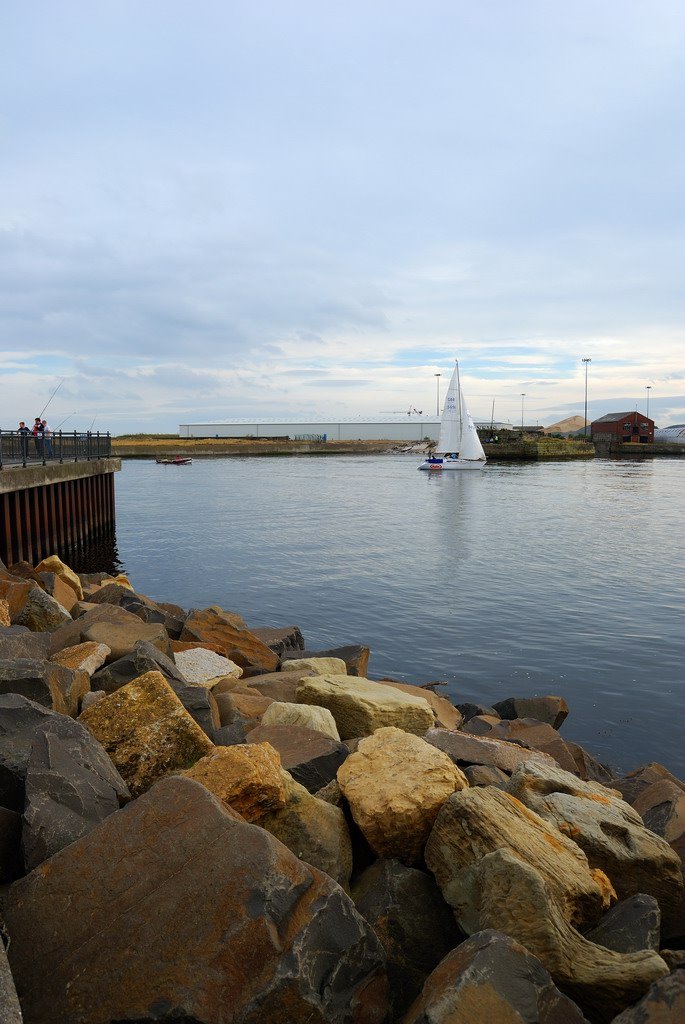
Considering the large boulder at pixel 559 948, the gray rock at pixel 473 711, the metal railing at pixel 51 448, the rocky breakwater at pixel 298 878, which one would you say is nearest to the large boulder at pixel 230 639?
the gray rock at pixel 473 711

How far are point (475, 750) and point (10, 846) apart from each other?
434cm

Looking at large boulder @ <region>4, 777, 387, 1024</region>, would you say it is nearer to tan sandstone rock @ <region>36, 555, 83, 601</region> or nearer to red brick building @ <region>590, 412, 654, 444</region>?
tan sandstone rock @ <region>36, 555, 83, 601</region>

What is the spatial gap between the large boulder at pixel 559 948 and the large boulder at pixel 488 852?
0.19m

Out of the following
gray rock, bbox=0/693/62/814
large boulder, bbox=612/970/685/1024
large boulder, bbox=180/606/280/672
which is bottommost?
large boulder, bbox=180/606/280/672

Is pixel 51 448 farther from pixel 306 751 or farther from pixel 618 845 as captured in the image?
pixel 618 845

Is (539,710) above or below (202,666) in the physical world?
below

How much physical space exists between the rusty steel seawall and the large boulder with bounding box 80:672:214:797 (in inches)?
724

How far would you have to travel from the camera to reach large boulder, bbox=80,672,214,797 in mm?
5051

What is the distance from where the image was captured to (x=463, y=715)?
1169cm

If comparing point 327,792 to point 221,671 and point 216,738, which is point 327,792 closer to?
point 216,738

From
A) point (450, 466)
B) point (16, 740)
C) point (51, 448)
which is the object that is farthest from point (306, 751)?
point (450, 466)

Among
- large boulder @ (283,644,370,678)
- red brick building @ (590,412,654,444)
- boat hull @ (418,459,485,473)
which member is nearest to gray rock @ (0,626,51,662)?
large boulder @ (283,644,370,678)

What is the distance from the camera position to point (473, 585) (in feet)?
78.1

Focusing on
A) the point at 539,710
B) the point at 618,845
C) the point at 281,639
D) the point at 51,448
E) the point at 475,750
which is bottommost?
the point at 539,710
